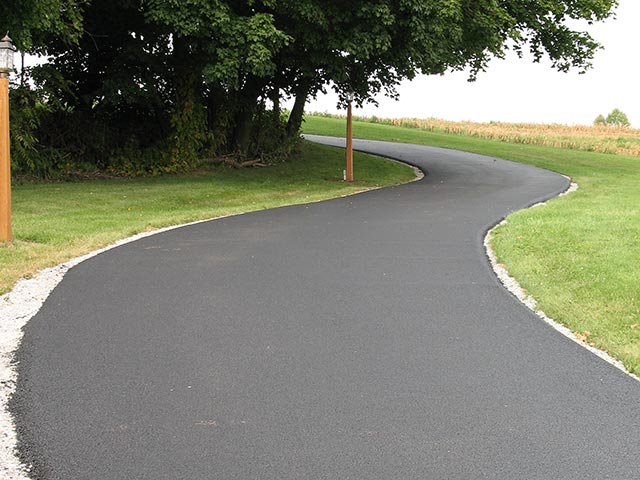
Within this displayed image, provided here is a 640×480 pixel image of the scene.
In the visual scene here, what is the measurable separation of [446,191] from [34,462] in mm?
18435

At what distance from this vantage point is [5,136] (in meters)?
11.5

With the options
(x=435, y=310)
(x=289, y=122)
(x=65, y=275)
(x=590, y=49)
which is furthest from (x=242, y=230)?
(x=590, y=49)

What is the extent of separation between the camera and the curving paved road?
14.5ft

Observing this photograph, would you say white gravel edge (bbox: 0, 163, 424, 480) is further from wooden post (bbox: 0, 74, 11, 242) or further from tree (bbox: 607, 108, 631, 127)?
tree (bbox: 607, 108, 631, 127)

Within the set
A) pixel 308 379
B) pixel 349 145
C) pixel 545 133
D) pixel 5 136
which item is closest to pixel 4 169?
pixel 5 136

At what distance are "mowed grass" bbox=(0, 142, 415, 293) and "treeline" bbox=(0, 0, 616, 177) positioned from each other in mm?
1670

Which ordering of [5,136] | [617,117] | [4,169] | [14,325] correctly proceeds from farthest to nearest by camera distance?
[617,117] < [4,169] < [5,136] < [14,325]

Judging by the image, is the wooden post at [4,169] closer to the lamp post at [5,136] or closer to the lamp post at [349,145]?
the lamp post at [5,136]

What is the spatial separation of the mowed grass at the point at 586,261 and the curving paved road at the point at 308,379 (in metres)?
0.42

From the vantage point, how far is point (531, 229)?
525 inches

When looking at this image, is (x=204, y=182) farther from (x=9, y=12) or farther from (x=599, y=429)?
(x=599, y=429)

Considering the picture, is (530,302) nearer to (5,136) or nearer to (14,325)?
(14,325)

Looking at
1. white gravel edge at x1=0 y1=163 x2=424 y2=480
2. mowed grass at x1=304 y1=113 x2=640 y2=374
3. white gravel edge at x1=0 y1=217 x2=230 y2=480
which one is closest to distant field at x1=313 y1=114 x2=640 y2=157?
mowed grass at x1=304 y1=113 x2=640 y2=374

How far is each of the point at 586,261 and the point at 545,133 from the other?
45.6 metres
